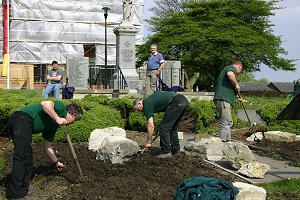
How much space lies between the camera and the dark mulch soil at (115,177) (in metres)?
6.74

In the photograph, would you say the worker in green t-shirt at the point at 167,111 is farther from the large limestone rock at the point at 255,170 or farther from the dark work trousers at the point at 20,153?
the dark work trousers at the point at 20,153

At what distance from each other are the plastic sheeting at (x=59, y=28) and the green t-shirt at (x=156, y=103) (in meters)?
36.3

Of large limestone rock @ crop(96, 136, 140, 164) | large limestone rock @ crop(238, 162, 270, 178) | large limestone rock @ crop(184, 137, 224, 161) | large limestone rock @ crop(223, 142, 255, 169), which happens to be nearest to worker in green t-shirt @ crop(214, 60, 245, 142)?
large limestone rock @ crop(184, 137, 224, 161)

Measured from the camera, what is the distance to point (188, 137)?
13141 mm

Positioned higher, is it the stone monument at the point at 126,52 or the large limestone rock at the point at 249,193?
the stone monument at the point at 126,52

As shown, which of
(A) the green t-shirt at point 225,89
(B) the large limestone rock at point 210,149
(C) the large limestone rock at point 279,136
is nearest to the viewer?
(B) the large limestone rock at point 210,149

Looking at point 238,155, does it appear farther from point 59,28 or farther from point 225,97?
point 59,28

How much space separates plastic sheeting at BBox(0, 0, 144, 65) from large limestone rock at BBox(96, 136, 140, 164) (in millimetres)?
36316

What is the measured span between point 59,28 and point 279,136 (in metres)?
36.3

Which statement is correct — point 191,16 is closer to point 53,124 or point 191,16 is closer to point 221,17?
point 221,17

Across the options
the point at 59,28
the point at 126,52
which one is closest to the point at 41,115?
the point at 126,52

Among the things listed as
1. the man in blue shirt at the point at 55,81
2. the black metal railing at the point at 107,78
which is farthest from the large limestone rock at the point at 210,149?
the black metal railing at the point at 107,78

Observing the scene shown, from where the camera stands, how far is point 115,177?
7.46 meters

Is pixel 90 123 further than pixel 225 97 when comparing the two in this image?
Yes
